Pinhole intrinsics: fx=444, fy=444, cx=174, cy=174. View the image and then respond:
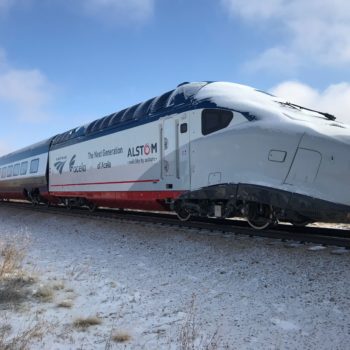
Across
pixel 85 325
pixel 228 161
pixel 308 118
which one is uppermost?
pixel 308 118

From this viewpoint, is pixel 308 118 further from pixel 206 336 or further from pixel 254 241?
pixel 206 336

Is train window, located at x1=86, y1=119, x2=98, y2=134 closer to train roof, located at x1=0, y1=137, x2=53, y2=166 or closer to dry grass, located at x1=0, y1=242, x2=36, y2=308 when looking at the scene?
train roof, located at x1=0, y1=137, x2=53, y2=166

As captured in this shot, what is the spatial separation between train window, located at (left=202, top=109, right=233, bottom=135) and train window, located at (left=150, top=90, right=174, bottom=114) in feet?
6.02

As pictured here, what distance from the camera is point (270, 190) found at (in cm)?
757

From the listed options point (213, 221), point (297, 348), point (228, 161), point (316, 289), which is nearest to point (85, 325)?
point (297, 348)

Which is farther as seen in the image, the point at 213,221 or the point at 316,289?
the point at 213,221

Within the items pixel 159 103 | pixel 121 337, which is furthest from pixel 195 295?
pixel 159 103

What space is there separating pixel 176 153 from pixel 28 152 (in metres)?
13.7

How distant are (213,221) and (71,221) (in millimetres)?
Answer: 4913

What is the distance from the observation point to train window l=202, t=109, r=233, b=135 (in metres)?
8.66

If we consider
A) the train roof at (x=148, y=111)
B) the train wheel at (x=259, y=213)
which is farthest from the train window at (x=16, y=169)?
the train wheel at (x=259, y=213)

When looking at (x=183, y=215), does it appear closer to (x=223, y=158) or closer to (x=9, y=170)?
(x=223, y=158)

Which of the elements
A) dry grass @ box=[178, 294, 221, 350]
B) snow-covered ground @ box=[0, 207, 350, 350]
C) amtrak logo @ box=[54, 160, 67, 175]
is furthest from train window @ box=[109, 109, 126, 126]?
Result: dry grass @ box=[178, 294, 221, 350]

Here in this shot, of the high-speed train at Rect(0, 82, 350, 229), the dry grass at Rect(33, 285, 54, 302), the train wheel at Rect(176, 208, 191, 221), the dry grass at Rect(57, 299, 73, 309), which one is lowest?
the dry grass at Rect(57, 299, 73, 309)
